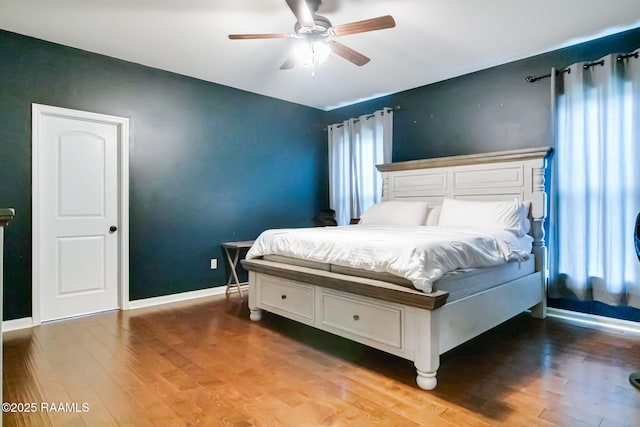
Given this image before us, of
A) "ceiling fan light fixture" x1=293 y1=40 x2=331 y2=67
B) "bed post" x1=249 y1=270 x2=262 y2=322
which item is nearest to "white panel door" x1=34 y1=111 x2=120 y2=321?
"bed post" x1=249 y1=270 x2=262 y2=322

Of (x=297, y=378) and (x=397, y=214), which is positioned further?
(x=397, y=214)

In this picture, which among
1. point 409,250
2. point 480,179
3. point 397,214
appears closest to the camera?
point 409,250

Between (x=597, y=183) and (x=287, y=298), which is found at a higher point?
(x=597, y=183)

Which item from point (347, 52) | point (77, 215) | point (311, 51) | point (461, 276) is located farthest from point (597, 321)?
point (77, 215)

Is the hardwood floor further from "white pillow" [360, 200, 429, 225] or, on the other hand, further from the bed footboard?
"white pillow" [360, 200, 429, 225]

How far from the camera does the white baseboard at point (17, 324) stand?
10.2 feet

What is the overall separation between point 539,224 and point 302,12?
2.72 meters

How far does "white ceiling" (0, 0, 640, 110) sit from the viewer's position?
2.76 metres

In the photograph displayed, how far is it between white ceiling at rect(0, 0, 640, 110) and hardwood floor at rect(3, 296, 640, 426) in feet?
8.10

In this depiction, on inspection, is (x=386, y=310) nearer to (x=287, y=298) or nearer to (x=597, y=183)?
(x=287, y=298)

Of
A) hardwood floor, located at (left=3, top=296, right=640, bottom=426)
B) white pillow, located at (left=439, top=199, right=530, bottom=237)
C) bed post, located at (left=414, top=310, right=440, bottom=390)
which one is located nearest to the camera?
hardwood floor, located at (left=3, top=296, right=640, bottom=426)

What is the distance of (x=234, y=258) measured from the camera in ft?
15.1

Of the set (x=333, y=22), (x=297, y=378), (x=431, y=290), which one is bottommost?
(x=297, y=378)

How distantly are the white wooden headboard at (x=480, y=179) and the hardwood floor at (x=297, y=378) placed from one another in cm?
106
